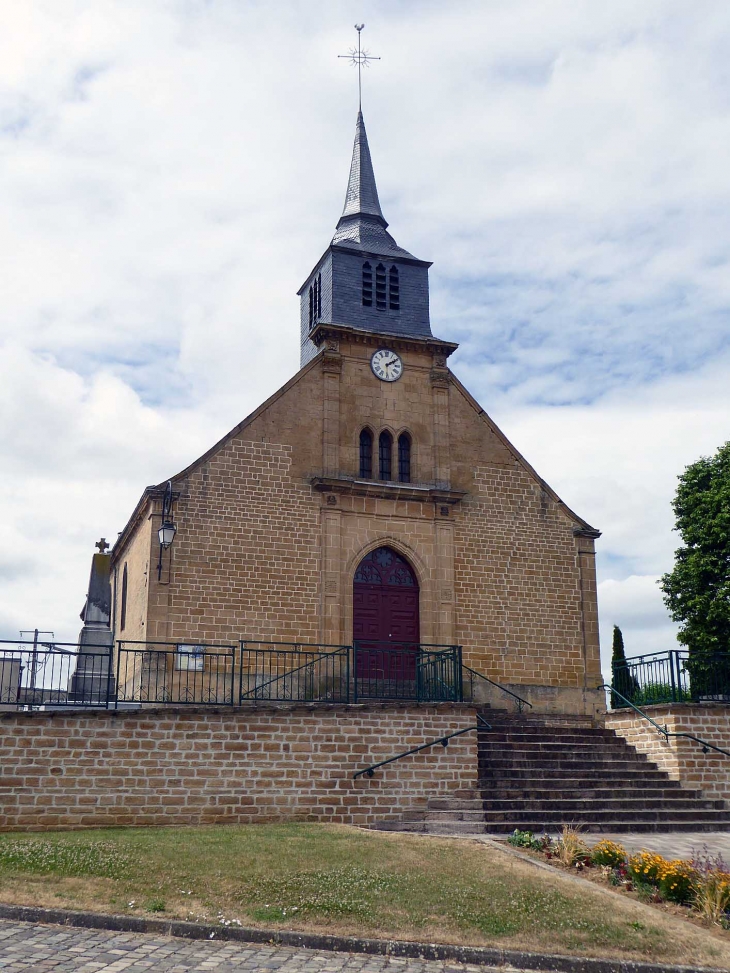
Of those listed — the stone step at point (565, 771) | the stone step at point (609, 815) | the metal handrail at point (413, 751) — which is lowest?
the stone step at point (609, 815)

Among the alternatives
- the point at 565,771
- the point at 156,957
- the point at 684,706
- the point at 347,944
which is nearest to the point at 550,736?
the point at 565,771

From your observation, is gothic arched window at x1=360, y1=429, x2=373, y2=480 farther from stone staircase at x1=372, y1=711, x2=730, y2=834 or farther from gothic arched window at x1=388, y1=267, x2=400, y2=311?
stone staircase at x1=372, y1=711, x2=730, y2=834

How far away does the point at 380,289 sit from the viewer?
912 inches

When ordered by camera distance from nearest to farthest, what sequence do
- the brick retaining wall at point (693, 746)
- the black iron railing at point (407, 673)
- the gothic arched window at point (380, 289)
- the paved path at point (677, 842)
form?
the paved path at point (677, 842)
the brick retaining wall at point (693, 746)
the black iron railing at point (407, 673)
the gothic arched window at point (380, 289)

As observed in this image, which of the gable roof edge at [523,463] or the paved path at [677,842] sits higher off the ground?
the gable roof edge at [523,463]

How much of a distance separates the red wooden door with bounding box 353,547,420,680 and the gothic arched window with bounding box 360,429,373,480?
Answer: 1682mm

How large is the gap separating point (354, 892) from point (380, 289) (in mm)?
15879

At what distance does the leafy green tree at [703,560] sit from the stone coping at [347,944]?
19.0 metres

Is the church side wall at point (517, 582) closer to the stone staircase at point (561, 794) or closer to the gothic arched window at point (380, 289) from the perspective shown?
the gothic arched window at point (380, 289)

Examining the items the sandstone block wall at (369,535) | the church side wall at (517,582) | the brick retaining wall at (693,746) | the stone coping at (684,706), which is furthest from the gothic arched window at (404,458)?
the brick retaining wall at (693,746)

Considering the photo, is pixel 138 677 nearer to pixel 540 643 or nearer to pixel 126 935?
pixel 540 643

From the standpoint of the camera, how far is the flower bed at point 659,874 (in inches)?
386

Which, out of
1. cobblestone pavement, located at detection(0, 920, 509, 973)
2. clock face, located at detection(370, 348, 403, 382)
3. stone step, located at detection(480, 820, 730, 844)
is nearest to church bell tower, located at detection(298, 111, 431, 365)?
clock face, located at detection(370, 348, 403, 382)

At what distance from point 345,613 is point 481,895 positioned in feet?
34.8
